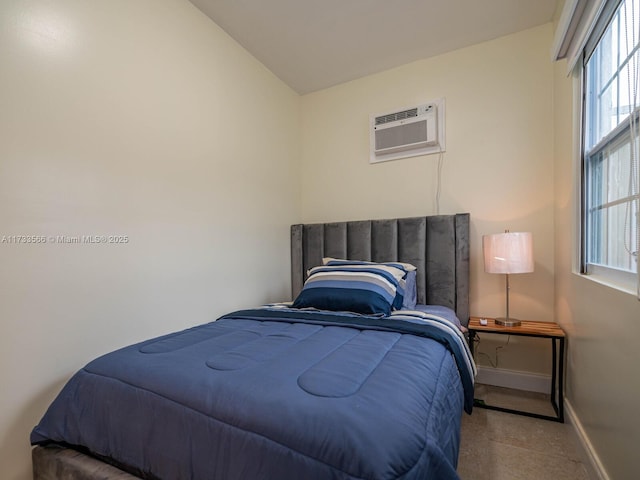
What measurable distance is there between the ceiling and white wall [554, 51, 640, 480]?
59cm

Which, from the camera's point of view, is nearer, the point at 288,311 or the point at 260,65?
the point at 288,311

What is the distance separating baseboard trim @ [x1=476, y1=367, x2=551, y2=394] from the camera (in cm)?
218

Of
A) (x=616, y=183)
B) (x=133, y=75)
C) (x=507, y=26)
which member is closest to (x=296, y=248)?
(x=133, y=75)

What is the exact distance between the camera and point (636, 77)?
110 cm

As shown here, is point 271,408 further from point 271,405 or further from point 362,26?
point 362,26

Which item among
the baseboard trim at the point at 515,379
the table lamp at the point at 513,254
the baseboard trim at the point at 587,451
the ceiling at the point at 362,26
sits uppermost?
the ceiling at the point at 362,26

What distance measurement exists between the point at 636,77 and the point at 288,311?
1.92 m

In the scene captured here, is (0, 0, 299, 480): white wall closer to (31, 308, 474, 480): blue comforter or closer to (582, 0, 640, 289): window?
(31, 308, 474, 480): blue comforter

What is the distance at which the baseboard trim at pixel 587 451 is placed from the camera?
1274mm

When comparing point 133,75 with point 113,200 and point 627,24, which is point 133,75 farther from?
point 627,24

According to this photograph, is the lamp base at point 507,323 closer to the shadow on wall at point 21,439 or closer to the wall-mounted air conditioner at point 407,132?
the wall-mounted air conditioner at point 407,132

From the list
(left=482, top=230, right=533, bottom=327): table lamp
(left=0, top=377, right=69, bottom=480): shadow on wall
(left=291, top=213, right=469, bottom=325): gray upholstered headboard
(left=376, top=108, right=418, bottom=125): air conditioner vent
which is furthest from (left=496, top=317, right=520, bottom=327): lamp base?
(left=0, top=377, right=69, bottom=480): shadow on wall

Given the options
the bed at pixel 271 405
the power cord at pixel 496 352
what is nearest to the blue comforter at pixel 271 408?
the bed at pixel 271 405

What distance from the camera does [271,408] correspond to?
0.83 m
